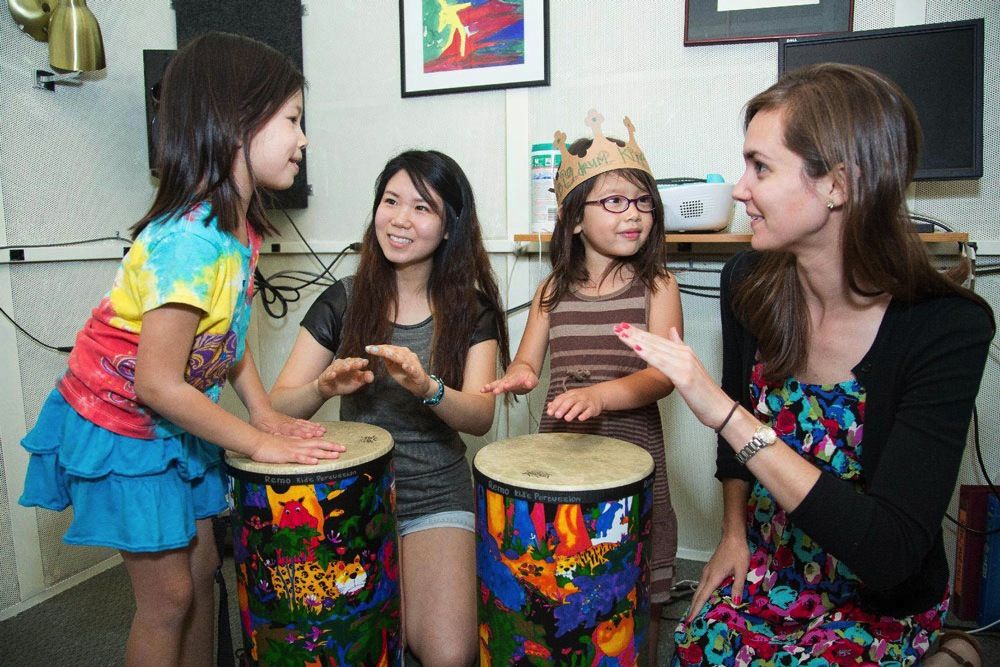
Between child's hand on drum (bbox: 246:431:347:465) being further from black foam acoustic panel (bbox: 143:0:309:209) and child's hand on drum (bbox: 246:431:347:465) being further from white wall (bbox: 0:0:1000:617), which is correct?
black foam acoustic panel (bbox: 143:0:309:209)

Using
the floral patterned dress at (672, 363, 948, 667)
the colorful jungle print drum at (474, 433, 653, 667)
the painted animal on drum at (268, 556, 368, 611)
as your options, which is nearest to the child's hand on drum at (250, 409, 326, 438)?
the painted animal on drum at (268, 556, 368, 611)

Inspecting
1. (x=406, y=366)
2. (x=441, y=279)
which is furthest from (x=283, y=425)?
(x=441, y=279)

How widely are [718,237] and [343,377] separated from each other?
37.9 inches

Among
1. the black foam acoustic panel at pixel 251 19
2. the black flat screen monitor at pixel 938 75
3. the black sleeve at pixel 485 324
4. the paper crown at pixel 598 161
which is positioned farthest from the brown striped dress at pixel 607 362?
the black foam acoustic panel at pixel 251 19

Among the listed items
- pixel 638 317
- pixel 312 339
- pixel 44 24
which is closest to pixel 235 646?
pixel 312 339

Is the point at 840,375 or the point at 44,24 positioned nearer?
the point at 840,375

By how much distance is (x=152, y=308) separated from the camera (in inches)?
40.6

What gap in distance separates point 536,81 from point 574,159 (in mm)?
714

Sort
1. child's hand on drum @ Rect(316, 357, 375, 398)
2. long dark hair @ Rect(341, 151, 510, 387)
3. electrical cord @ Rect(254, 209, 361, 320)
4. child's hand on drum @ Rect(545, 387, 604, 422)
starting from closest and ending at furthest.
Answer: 1. child's hand on drum @ Rect(545, 387, 604, 422)
2. child's hand on drum @ Rect(316, 357, 375, 398)
3. long dark hair @ Rect(341, 151, 510, 387)
4. electrical cord @ Rect(254, 209, 361, 320)

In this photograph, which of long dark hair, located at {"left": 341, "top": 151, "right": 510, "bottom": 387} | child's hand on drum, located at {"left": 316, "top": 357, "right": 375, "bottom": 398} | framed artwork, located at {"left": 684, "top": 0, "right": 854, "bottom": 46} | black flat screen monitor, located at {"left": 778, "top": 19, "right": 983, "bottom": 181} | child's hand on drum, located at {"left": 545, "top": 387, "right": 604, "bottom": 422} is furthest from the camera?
framed artwork, located at {"left": 684, "top": 0, "right": 854, "bottom": 46}

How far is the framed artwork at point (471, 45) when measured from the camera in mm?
2090

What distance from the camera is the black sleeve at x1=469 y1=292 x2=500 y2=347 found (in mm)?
1556

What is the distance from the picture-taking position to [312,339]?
1.57m

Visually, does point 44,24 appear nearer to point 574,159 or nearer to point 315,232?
point 315,232
